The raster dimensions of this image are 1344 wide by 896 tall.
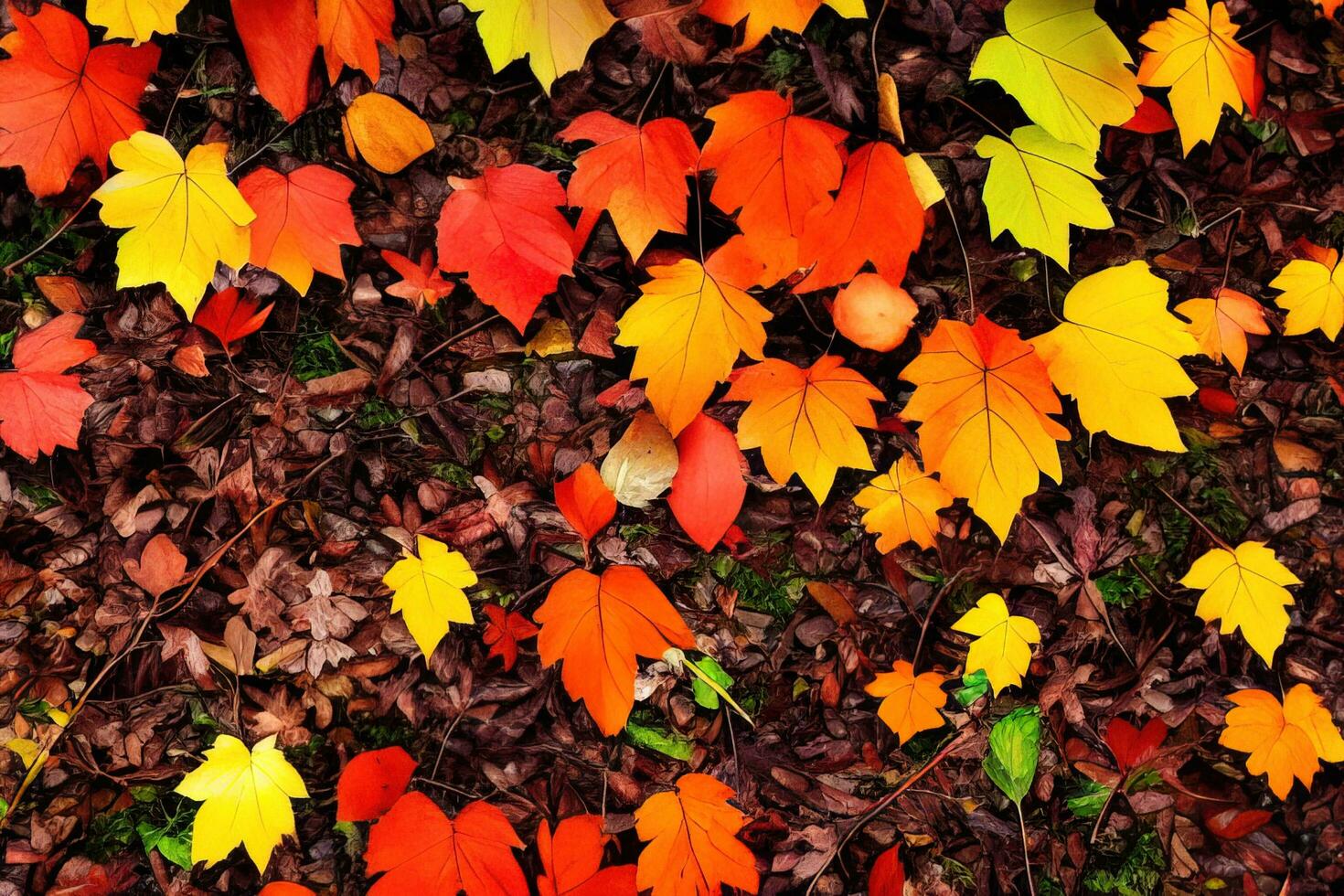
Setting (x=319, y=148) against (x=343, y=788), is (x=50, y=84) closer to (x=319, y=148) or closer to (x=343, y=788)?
(x=319, y=148)

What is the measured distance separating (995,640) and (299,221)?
86 cm

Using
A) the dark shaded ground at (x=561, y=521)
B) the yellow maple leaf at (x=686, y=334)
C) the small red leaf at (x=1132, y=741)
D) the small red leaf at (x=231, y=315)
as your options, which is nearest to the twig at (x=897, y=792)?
the dark shaded ground at (x=561, y=521)

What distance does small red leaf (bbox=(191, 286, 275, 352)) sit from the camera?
0.77 metres

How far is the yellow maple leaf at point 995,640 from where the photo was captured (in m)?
0.84

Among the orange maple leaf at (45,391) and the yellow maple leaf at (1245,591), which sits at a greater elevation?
the orange maple leaf at (45,391)

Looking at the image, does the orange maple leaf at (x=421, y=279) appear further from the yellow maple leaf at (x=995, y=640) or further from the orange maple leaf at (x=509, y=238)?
the yellow maple leaf at (x=995, y=640)

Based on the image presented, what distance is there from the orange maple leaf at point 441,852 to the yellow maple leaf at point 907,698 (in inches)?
16.7

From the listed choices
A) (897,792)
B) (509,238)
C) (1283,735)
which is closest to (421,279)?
(509,238)

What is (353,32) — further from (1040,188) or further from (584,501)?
(1040,188)

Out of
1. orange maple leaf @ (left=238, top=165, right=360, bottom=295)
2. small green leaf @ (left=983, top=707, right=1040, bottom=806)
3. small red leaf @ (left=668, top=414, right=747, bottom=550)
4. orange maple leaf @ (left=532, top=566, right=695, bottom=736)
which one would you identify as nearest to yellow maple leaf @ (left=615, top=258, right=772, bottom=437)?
small red leaf @ (left=668, top=414, right=747, bottom=550)

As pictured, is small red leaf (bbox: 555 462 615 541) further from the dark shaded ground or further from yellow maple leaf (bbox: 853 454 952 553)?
yellow maple leaf (bbox: 853 454 952 553)

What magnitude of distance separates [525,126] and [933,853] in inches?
36.1

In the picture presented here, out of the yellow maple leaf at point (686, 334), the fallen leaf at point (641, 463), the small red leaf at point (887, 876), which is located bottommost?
the small red leaf at point (887, 876)

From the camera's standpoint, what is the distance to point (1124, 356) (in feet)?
2.50
